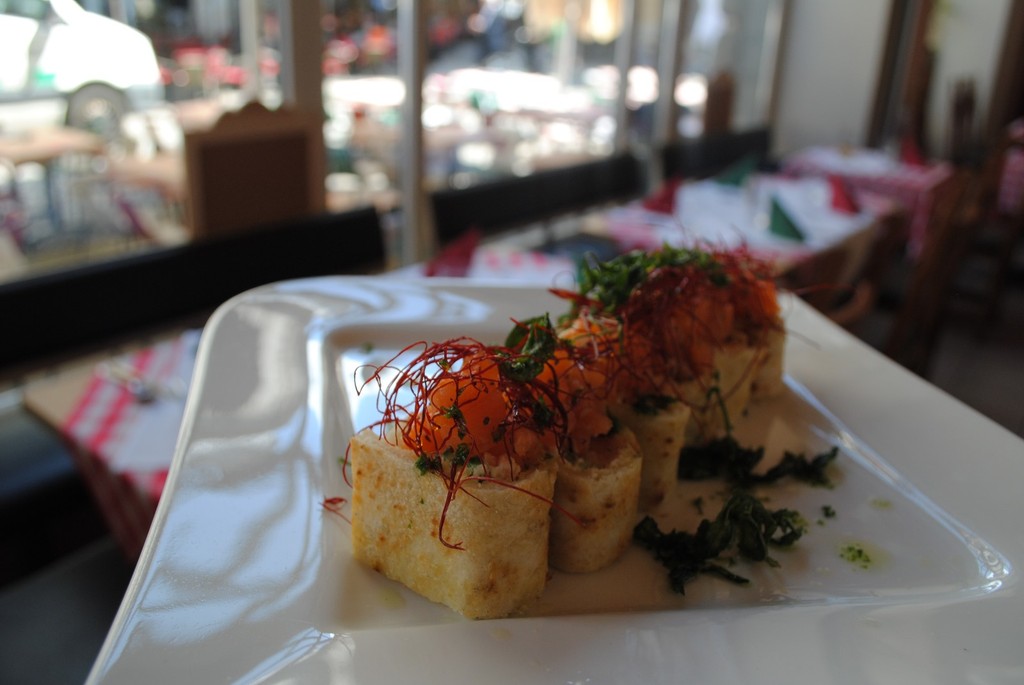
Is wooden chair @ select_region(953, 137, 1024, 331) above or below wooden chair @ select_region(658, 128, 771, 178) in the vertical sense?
below

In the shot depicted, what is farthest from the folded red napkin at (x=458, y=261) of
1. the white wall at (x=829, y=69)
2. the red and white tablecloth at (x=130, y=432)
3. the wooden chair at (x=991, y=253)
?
the white wall at (x=829, y=69)

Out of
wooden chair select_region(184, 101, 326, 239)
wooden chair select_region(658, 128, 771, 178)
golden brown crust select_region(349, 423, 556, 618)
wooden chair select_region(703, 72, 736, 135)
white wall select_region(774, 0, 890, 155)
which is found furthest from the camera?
white wall select_region(774, 0, 890, 155)

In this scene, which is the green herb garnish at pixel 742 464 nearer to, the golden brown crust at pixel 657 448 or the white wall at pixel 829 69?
the golden brown crust at pixel 657 448

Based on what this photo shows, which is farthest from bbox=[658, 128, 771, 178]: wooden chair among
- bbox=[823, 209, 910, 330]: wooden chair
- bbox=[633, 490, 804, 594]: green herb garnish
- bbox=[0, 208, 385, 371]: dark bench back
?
bbox=[633, 490, 804, 594]: green herb garnish

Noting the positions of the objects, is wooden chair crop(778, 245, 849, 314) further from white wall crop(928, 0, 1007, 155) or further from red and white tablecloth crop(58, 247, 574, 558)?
white wall crop(928, 0, 1007, 155)

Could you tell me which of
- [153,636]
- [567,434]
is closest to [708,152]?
[567,434]

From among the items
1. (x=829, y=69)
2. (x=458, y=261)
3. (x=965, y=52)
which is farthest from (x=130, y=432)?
(x=965, y=52)
